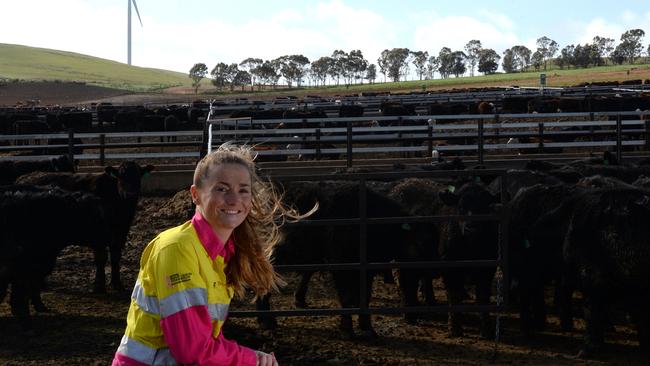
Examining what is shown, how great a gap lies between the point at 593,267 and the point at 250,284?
196 inches

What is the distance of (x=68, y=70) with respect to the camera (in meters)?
146

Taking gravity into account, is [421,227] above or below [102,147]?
below

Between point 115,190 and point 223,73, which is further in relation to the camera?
point 223,73

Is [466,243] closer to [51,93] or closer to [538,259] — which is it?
[538,259]

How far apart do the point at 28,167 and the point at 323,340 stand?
922cm

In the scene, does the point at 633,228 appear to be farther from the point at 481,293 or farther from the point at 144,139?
the point at 144,139

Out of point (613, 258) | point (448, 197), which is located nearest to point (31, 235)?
point (448, 197)

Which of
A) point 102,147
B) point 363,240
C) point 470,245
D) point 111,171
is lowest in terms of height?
point 470,245

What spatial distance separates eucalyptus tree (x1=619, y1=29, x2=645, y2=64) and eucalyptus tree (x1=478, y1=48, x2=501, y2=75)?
752 inches

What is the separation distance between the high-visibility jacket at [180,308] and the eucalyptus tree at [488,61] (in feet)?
433

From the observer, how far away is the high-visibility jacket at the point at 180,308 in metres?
2.92

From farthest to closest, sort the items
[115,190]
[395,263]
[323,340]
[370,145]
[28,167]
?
[370,145] → [28,167] → [115,190] → [323,340] → [395,263]

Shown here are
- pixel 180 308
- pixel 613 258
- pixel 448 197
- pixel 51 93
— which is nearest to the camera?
pixel 180 308

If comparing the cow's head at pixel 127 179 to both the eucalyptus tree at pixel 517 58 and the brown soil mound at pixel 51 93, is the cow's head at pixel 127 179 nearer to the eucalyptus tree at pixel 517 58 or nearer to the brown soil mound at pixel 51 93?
the brown soil mound at pixel 51 93
